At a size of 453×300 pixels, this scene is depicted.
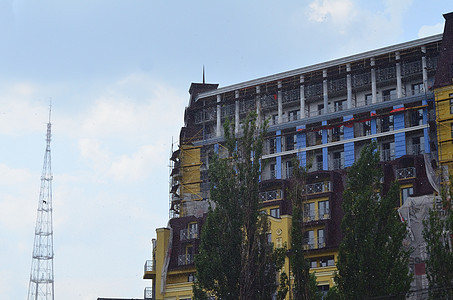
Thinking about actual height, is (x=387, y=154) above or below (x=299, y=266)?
above

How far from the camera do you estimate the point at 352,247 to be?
148ft

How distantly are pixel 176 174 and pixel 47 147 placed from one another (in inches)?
613

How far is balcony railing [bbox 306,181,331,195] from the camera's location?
239 ft

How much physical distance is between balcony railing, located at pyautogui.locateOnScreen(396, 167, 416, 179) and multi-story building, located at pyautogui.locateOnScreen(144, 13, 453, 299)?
8cm

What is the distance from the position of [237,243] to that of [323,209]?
78.3 feet

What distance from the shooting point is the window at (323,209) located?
234 feet

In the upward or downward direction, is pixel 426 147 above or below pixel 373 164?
above

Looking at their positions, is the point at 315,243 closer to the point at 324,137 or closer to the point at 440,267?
the point at 324,137

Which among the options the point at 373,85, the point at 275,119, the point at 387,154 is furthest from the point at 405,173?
the point at 275,119

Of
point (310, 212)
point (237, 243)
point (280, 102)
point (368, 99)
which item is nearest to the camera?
point (237, 243)

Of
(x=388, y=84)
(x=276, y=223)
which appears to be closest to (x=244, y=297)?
(x=276, y=223)

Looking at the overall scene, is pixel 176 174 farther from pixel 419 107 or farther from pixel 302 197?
pixel 302 197

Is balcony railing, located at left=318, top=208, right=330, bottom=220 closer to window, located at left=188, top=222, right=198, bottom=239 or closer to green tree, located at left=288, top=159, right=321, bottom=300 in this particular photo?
window, located at left=188, top=222, right=198, bottom=239

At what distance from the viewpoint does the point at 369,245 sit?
44.6 metres
